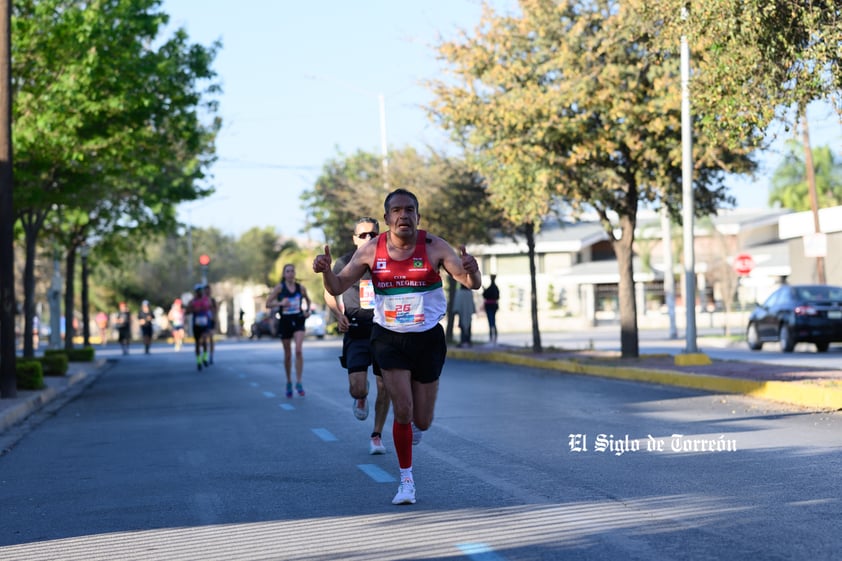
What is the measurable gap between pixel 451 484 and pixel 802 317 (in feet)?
69.6

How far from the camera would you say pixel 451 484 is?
989 cm

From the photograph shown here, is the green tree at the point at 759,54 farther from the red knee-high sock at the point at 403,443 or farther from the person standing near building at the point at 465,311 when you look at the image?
the person standing near building at the point at 465,311

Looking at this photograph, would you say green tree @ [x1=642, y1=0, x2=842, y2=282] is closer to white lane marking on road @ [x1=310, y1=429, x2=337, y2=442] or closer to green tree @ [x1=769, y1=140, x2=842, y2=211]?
white lane marking on road @ [x1=310, y1=429, x2=337, y2=442]

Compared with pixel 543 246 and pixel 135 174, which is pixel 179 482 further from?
pixel 543 246

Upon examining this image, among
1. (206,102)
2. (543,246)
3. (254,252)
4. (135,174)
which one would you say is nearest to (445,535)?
(135,174)

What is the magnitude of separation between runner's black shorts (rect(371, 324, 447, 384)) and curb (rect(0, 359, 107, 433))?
891 centimetres

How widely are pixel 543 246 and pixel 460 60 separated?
167 feet

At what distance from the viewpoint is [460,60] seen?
2588cm

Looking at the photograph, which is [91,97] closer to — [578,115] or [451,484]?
[578,115]

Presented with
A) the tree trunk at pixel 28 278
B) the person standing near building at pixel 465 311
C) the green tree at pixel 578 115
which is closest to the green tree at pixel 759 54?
the green tree at pixel 578 115

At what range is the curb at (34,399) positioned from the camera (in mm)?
17734

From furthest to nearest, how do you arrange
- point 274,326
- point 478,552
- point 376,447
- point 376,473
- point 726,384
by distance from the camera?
1. point 274,326
2. point 726,384
3. point 376,447
4. point 376,473
5. point 478,552

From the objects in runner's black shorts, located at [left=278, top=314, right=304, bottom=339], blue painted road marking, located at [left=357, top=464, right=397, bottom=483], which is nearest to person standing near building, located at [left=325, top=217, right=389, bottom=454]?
blue painted road marking, located at [left=357, top=464, right=397, bottom=483]

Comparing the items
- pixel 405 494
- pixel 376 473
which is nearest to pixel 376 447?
pixel 376 473
